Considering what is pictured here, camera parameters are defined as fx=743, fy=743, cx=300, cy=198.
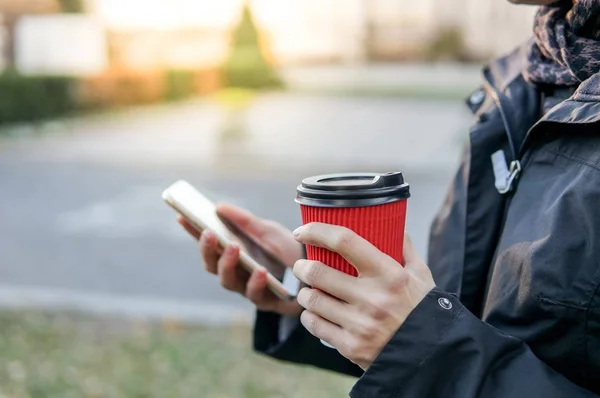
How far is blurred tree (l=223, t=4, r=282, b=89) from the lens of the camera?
71.5 feet

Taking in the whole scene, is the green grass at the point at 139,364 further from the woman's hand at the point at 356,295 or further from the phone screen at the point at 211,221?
the woman's hand at the point at 356,295

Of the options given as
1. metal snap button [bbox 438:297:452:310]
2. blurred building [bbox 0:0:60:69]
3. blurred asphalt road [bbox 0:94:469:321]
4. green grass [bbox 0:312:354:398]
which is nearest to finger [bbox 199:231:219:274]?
metal snap button [bbox 438:297:452:310]

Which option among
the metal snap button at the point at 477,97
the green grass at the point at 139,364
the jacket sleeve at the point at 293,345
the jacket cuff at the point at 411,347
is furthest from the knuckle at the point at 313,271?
the green grass at the point at 139,364

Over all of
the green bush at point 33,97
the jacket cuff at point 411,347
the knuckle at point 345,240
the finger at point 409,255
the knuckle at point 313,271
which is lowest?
the green bush at point 33,97

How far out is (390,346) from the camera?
0.96m

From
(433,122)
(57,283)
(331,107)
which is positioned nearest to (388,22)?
(331,107)

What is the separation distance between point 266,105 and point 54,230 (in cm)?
1514

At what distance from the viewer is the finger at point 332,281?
0.93m

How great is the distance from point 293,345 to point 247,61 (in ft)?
69.3

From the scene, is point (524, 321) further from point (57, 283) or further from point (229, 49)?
point (229, 49)

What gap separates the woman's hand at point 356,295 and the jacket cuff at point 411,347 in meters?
0.01

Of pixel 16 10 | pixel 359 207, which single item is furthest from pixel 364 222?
pixel 16 10

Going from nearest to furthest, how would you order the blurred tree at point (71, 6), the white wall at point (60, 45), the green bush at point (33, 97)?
1. the green bush at point (33, 97)
2. the white wall at point (60, 45)
3. the blurred tree at point (71, 6)

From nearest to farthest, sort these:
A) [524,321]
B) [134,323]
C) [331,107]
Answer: [524,321], [134,323], [331,107]
